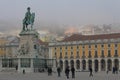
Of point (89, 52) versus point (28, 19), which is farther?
point (89, 52)

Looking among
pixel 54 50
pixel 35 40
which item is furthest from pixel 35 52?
pixel 54 50

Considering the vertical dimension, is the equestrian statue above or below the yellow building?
above

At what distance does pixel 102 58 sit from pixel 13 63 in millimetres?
51147

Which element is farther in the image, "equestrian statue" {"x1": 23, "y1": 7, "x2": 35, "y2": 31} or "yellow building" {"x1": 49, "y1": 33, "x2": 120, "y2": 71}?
"yellow building" {"x1": 49, "y1": 33, "x2": 120, "y2": 71}

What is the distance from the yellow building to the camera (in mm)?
104375

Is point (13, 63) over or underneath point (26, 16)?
underneath

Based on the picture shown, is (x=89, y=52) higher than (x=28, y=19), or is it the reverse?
(x=28, y=19)

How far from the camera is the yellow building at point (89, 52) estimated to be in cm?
10438

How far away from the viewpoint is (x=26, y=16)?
5778 centimetres

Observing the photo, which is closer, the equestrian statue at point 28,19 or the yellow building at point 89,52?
the equestrian statue at point 28,19

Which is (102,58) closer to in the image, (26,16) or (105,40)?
(105,40)

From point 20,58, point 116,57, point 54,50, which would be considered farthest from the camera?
point 54,50

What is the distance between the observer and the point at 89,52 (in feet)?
357

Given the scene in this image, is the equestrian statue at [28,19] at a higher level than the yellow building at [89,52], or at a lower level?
higher
